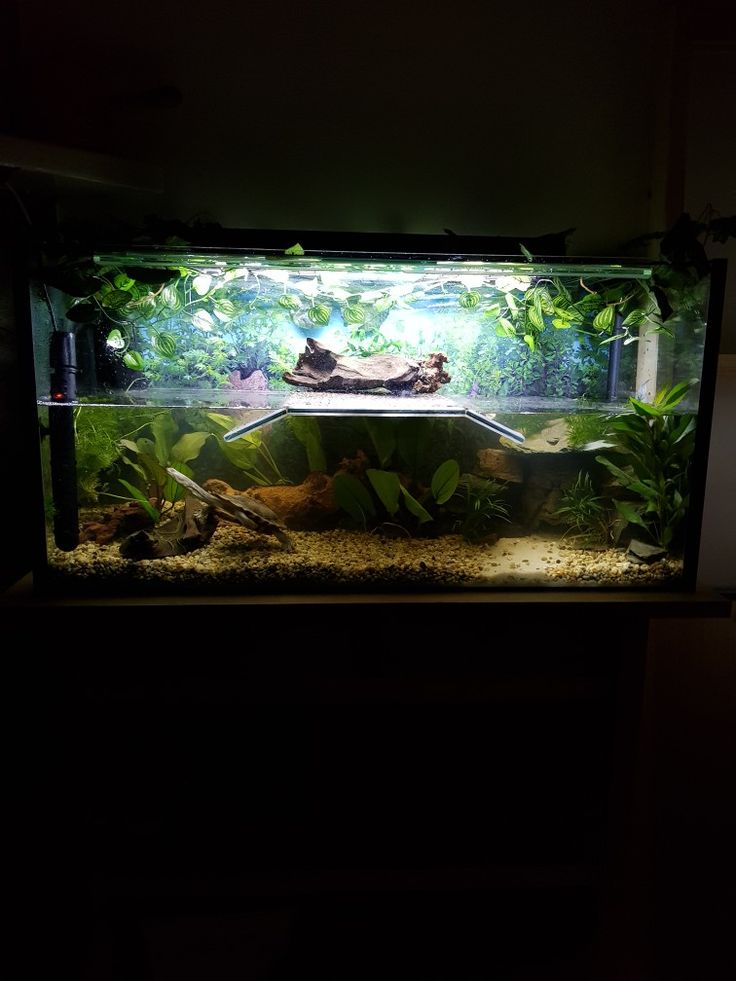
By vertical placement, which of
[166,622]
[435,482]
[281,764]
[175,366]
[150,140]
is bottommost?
[281,764]

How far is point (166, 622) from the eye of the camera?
167 centimetres

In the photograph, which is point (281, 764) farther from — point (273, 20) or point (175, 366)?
point (273, 20)

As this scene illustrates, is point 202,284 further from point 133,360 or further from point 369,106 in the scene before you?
point 369,106

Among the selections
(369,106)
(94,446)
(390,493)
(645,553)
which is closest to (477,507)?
(390,493)

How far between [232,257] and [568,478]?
980 mm

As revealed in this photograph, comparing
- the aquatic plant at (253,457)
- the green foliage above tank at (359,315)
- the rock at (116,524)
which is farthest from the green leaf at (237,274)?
the rock at (116,524)

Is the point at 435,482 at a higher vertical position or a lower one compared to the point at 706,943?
higher

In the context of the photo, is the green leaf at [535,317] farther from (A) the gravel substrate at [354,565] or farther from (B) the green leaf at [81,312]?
(B) the green leaf at [81,312]

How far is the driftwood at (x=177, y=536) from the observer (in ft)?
5.62

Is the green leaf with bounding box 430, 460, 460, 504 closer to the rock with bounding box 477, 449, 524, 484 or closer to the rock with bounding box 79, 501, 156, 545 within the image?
the rock with bounding box 477, 449, 524, 484

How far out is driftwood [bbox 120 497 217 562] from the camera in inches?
67.4

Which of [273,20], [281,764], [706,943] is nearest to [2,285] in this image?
[273,20]

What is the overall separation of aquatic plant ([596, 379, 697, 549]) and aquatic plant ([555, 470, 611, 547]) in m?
0.05

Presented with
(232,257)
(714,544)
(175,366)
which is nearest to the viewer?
(232,257)
